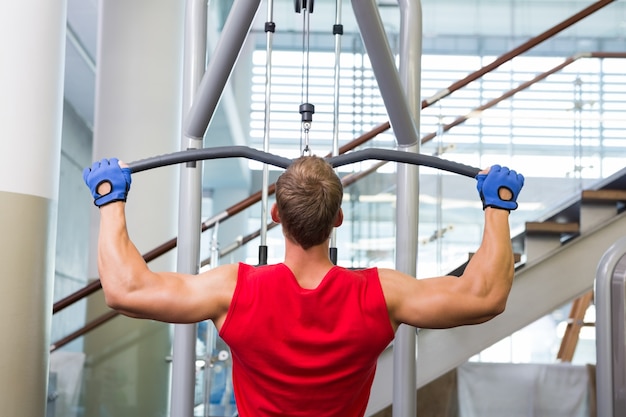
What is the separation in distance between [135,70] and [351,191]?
4.66 feet

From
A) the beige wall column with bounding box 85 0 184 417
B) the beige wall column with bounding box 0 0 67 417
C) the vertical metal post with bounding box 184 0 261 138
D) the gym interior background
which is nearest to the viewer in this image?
the vertical metal post with bounding box 184 0 261 138

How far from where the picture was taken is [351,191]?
14.2ft

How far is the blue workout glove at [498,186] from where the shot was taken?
1.74 metres

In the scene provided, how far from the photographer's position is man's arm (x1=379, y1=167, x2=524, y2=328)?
64.4 inches

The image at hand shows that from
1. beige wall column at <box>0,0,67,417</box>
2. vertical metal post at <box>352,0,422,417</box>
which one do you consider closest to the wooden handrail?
beige wall column at <box>0,0,67,417</box>

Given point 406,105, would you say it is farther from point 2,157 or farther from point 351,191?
point 351,191

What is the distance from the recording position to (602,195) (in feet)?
13.9

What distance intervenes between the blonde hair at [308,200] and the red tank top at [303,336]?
80 mm

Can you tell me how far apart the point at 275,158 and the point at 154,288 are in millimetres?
532

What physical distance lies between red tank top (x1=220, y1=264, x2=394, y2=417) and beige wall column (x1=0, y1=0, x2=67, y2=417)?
1.49m

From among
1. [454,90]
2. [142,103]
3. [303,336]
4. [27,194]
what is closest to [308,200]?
[303,336]

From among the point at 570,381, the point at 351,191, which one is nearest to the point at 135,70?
the point at 351,191

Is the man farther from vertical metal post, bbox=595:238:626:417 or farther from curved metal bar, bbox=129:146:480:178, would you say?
vertical metal post, bbox=595:238:626:417

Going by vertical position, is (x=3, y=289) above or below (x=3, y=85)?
below
